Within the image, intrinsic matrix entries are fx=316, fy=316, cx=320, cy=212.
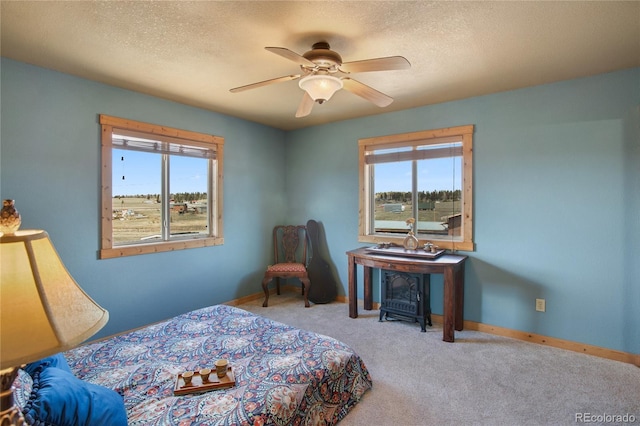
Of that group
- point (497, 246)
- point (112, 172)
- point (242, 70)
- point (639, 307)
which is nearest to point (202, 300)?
point (112, 172)

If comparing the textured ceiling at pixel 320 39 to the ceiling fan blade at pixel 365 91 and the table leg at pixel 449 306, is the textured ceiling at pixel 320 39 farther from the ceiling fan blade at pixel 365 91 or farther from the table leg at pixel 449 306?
the table leg at pixel 449 306

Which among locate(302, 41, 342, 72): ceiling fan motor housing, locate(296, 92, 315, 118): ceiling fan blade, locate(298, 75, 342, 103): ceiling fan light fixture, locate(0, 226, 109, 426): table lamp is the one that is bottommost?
locate(0, 226, 109, 426): table lamp

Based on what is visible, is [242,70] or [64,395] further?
[242,70]

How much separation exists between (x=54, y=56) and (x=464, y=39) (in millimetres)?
3252

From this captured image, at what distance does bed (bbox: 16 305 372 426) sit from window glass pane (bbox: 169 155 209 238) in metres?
1.72

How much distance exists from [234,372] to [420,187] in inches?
123

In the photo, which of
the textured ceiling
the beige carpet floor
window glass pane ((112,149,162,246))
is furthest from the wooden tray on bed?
window glass pane ((112,149,162,246))

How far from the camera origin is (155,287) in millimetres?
3609

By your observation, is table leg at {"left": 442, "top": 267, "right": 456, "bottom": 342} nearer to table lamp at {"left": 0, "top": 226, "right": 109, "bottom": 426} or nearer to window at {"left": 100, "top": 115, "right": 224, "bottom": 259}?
window at {"left": 100, "top": 115, "right": 224, "bottom": 259}

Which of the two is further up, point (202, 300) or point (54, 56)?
point (54, 56)

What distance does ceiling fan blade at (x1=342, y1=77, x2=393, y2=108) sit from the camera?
2.39 meters

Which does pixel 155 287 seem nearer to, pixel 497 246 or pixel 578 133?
pixel 497 246

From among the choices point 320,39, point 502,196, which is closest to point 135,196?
point 320,39

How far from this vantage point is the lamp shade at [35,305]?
633mm
